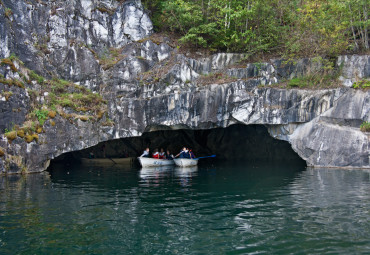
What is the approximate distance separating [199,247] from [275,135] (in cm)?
1921

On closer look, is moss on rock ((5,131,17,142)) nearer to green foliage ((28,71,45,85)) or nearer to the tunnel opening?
green foliage ((28,71,45,85))

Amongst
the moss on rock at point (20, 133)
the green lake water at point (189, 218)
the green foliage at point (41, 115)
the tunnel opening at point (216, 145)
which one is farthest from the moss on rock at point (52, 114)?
the tunnel opening at point (216, 145)

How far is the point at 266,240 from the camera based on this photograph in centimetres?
752

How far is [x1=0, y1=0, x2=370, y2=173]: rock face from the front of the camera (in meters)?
21.8

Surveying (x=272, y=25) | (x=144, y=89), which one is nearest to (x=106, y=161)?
(x=144, y=89)

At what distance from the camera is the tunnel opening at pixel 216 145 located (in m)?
32.8

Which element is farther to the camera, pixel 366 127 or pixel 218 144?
pixel 218 144

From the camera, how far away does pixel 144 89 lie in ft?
82.2

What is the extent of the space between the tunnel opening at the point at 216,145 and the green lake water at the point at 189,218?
16537 millimetres

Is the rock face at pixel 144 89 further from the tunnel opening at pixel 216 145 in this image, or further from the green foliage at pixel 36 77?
the tunnel opening at pixel 216 145

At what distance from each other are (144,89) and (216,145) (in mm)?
13948

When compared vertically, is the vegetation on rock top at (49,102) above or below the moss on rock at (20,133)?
above

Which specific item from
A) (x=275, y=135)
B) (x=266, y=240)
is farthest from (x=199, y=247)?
(x=275, y=135)

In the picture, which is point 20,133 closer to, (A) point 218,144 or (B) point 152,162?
(B) point 152,162
